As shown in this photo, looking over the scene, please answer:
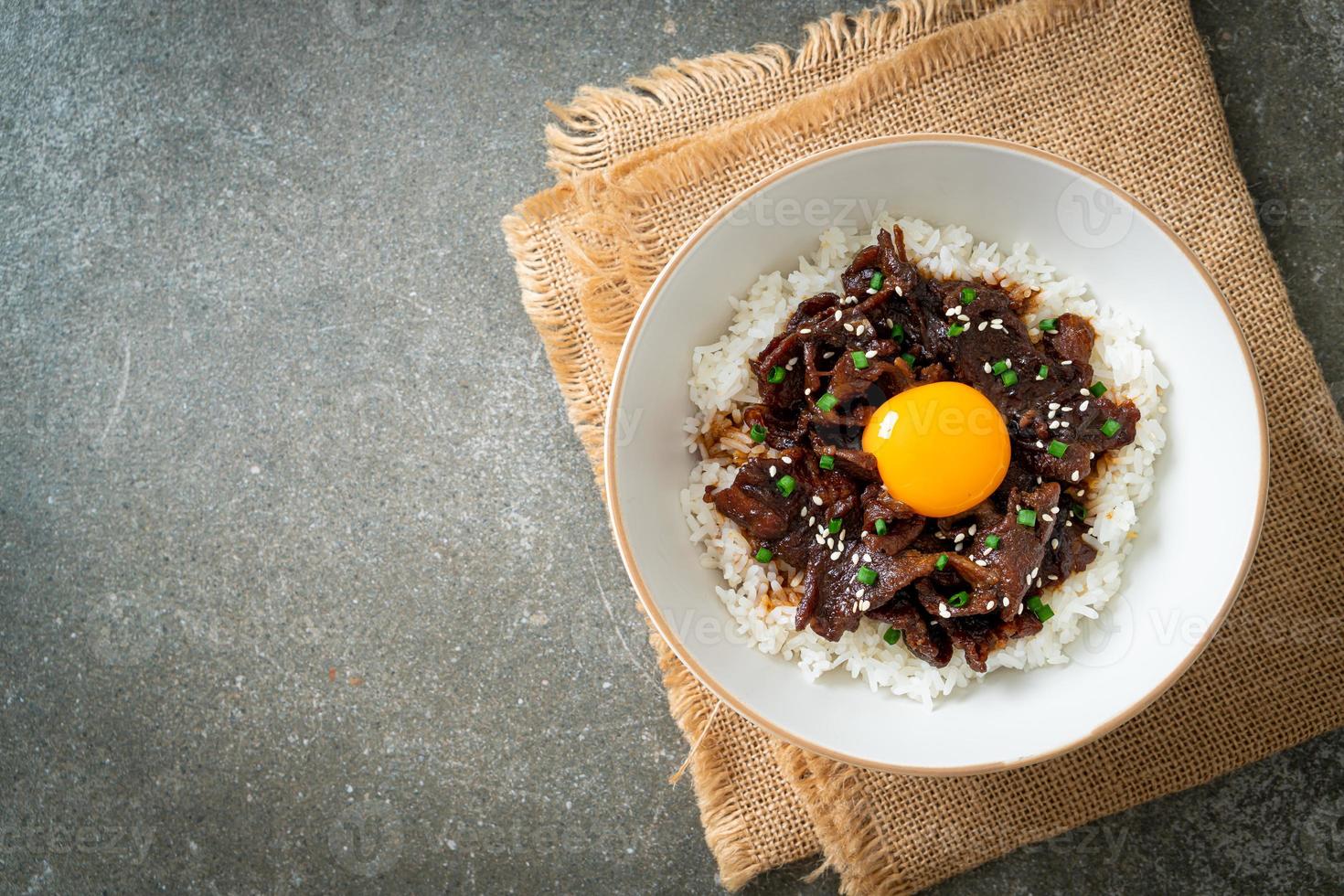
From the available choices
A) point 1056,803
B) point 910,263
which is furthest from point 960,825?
point 910,263

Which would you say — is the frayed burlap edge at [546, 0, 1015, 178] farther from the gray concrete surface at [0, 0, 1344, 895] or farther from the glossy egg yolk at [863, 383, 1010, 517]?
the glossy egg yolk at [863, 383, 1010, 517]

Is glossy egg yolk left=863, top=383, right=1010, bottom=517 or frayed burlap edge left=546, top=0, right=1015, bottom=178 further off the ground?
frayed burlap edge left=546, top=0, right=1015, bottom=178

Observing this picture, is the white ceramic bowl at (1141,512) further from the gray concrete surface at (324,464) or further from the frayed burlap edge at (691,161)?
the gray concrete surface at (324,464)

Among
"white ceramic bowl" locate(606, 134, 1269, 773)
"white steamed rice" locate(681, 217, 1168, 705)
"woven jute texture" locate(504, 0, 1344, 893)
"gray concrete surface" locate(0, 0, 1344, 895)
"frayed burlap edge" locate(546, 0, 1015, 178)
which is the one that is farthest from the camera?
"gray concrete surface" locate(0, 0, 1344, 895)

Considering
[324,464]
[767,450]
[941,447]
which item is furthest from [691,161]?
[324,464]

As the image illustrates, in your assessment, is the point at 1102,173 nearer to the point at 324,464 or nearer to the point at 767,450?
the point at 767,450

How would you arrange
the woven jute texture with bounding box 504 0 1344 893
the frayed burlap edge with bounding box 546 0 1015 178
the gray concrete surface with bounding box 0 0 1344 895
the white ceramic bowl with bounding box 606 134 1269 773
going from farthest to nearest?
1. the gray concrete surface with bounding box 0 0 1344 895
2. the frayed burlap edge with bounding box 546 0 1015 178
3. the woven jute texture with bounding box 504 0 1344 893
4. the white ceramic bowl with bounding box 606 134 1269 773

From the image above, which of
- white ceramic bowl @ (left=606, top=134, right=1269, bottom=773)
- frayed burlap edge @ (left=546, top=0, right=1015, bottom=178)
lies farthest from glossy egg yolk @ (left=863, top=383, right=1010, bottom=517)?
frayed burlap edge @ (left=546, top=0, right=1015, bottom=178)

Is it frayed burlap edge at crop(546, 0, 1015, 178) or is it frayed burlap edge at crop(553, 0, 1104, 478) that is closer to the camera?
frayed burlap edge at crop(553, 0, 1104, 478)
